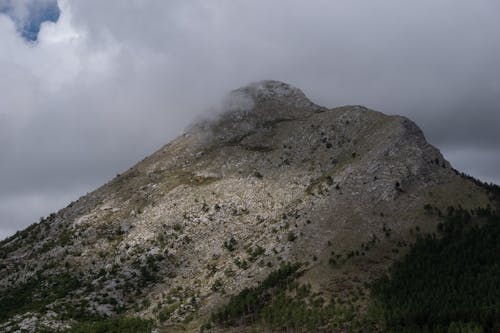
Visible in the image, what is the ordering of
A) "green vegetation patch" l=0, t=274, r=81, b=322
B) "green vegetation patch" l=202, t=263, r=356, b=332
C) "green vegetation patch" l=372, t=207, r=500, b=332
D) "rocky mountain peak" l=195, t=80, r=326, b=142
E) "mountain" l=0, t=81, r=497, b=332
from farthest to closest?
"rocky mountain peak" l=195, t=80, r=326, b=142, "green vegetation patch" l=0, t=274, r=81, b=322, "mountain" l=0, t=81, r=497, b=332, "green vegetation patch" l=202, t=263, r=356, b=332, "green vegetation patch" l=372, t=207, r=500, b=332

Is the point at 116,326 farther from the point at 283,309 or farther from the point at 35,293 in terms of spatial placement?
the point at 283,309

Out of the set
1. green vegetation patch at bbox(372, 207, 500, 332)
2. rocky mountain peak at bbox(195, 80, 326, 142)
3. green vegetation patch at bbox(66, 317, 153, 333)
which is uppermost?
rocky mountain peak at bbox(195, 80, 326, 142)

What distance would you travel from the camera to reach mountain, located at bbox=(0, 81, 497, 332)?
7706cm

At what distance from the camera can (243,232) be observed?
9438cm

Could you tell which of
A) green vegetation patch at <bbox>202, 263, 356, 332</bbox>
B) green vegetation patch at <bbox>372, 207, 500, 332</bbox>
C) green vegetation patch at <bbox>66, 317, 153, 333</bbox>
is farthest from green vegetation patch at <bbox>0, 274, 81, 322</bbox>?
green vegetation patch at <bbox>372, 207, 500, 332</bbox>

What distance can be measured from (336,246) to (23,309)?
48.9 meters

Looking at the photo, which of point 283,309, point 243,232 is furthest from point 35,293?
point 283,309

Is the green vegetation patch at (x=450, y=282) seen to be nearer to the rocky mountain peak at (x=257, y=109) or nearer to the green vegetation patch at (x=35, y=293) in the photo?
the green vegetation patch at (x=35, y=293)

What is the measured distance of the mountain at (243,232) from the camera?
77062mm

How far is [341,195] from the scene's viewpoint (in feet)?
304

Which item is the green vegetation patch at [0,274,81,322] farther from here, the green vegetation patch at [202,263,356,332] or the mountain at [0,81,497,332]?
the green vegetation patch at [202,263,356,332]

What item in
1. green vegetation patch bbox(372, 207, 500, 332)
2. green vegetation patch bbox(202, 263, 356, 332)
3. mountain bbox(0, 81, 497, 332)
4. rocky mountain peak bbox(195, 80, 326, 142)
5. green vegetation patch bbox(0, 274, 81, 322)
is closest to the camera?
green vegetation patch bbox(372, 207, 500, 332)

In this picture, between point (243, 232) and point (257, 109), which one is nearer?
point (243, 232)

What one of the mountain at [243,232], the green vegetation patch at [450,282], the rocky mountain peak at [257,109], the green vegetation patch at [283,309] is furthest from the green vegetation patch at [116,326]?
the rocky mountain peak at [257,109]
